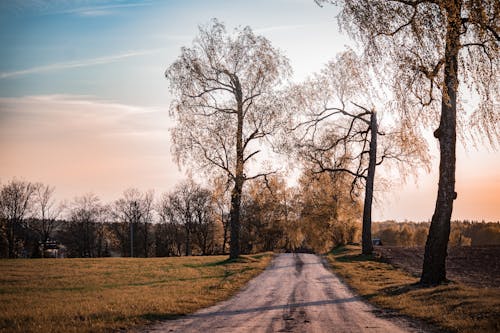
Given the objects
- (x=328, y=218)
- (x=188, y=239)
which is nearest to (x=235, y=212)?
(x=328, y=218)

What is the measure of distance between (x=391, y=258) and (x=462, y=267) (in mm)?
7061

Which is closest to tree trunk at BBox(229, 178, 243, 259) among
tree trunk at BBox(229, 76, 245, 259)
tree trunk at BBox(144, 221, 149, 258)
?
tree trunk at BBox(229, 76, 245, 259)

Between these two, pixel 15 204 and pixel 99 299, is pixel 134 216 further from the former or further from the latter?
pixel 99 299

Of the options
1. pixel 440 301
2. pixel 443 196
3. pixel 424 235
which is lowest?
pixel 424 235

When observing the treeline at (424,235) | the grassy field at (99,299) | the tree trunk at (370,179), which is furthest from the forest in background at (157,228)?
the grassy field at (99,299)

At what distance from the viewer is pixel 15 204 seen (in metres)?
73.1

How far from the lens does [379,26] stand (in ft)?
47.6

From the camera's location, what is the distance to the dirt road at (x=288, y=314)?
8898 millimetres

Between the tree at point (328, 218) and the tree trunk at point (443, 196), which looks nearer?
the tree trunk at point (443, 196)

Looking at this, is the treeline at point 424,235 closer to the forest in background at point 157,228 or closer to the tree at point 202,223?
the forest in background at point 157,228

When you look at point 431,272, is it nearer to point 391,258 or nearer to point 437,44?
point 437,44

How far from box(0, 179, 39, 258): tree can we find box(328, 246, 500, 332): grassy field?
7012 cm

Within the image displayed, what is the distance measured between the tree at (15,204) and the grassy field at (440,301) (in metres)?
70.1

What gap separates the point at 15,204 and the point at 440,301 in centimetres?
7900
